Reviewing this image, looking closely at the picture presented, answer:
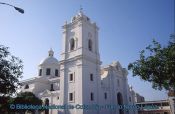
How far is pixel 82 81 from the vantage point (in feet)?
106

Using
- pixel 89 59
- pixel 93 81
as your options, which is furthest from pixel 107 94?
pixel 89 59

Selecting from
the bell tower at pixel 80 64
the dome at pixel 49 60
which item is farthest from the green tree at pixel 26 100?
the dome at pixel 49 60

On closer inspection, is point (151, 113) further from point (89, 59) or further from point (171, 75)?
point (171, 75)

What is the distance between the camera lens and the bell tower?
107 feet

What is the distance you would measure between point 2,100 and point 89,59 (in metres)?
16.6

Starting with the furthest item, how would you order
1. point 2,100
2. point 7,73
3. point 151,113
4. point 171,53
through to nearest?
point 151,113
point 2,100
point 7,73
point 171,53

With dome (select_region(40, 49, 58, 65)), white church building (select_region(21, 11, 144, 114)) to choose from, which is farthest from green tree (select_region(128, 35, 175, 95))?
dome (select_region(40, 49, 58, 65))

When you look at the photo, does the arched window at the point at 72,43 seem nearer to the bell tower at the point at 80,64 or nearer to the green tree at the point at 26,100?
the bell tower at the point at 80,64

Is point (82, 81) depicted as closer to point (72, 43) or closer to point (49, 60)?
point (72, 43)

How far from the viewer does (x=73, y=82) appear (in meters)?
33.8

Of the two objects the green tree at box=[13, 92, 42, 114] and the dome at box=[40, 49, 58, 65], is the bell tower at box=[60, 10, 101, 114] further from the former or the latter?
the dome at box=[40, 49, 58, 65]

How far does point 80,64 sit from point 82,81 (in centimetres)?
295

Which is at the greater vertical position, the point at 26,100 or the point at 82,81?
the point at 82,81

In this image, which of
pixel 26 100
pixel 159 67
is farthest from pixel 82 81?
pixel 159 67
